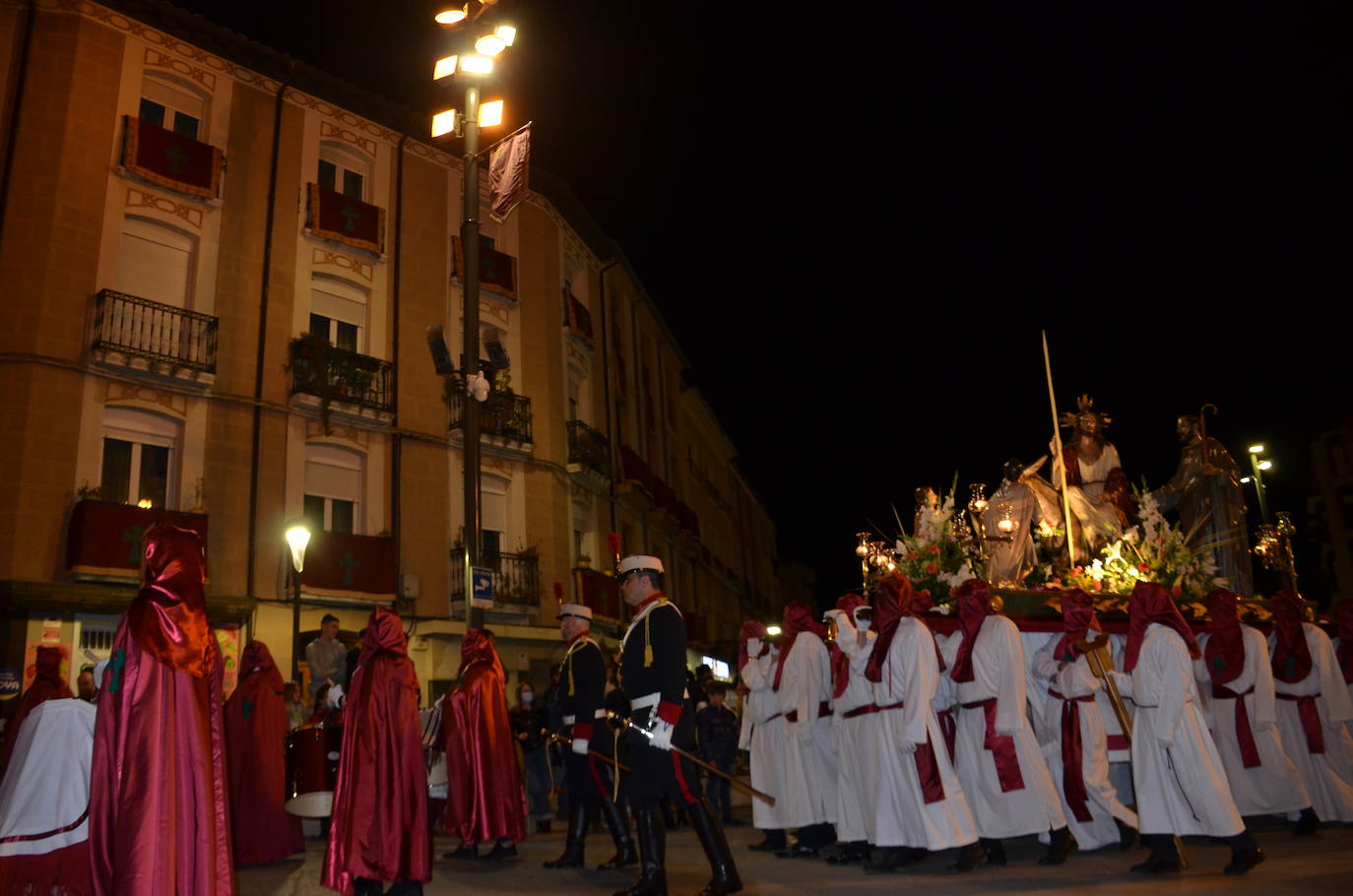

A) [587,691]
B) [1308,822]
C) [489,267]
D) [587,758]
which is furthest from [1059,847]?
[489,267]

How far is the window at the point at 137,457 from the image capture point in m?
18.1

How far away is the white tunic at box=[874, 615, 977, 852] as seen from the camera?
7961 millimetres

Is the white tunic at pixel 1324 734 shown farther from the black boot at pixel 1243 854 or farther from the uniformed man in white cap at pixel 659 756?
the uniformed man in white cap at pixel 659 756

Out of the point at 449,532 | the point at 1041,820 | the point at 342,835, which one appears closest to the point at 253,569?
the point at 449,532

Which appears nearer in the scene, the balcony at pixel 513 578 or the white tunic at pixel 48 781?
the white tunic at pixel 48 781

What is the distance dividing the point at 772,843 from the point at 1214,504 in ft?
21.9

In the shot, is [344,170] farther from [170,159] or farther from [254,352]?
[254,352]

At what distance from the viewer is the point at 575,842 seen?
9.34 metres

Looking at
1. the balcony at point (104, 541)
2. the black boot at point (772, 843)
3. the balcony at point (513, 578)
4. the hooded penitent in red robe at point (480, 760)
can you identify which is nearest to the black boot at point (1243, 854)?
the black boot at point (772, 843)

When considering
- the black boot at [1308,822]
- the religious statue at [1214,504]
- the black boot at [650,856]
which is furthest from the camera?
the religious statue at [1214,504]

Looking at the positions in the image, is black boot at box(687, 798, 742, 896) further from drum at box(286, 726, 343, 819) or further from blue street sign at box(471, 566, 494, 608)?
blue street sign at box(471, 566, 494, 608)

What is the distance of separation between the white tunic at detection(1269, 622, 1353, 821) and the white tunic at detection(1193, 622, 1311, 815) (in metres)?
0.57

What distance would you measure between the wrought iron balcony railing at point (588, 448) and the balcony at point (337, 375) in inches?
221

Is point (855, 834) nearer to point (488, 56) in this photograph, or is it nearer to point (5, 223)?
point (488, 56)
